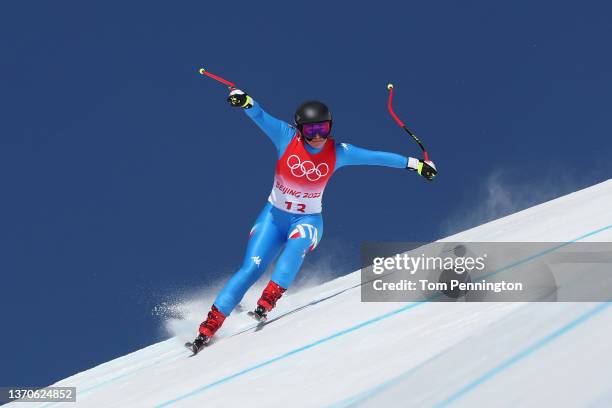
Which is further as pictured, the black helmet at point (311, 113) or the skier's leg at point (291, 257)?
the black helmet at point (311, 113)

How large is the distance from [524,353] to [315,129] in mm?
3258

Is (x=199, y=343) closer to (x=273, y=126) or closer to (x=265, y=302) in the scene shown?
(x=265, y=302)

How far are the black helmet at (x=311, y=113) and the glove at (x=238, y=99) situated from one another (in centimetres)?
40

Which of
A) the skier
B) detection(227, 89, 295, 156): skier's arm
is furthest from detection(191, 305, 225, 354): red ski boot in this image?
detection(227, 89, 295, 156): skier's arm

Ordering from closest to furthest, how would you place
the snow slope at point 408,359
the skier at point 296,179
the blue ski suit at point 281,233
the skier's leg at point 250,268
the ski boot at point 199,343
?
the snow slope at point 408,359
the ski boot at point 199,343
the skier's leg at point 250,268
the blue ski suit at point 281,233
the skier at point 296,179

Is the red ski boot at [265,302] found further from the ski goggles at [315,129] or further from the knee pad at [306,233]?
the ski goggles at [315,129]

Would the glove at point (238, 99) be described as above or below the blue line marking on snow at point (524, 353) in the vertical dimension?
above

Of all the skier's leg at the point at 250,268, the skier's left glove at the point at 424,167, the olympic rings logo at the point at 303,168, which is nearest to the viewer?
the skier's leg at the point at 250,268

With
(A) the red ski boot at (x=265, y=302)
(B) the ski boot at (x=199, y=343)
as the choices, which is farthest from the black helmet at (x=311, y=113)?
(B) the ski boot at (x=199, y=343)

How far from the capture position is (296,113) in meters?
5.08

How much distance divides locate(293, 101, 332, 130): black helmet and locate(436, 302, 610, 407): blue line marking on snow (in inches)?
123

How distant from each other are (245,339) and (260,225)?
3.75ft

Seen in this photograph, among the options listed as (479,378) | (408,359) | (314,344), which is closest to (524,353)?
(479,378)

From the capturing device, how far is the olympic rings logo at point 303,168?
515 centimetres
